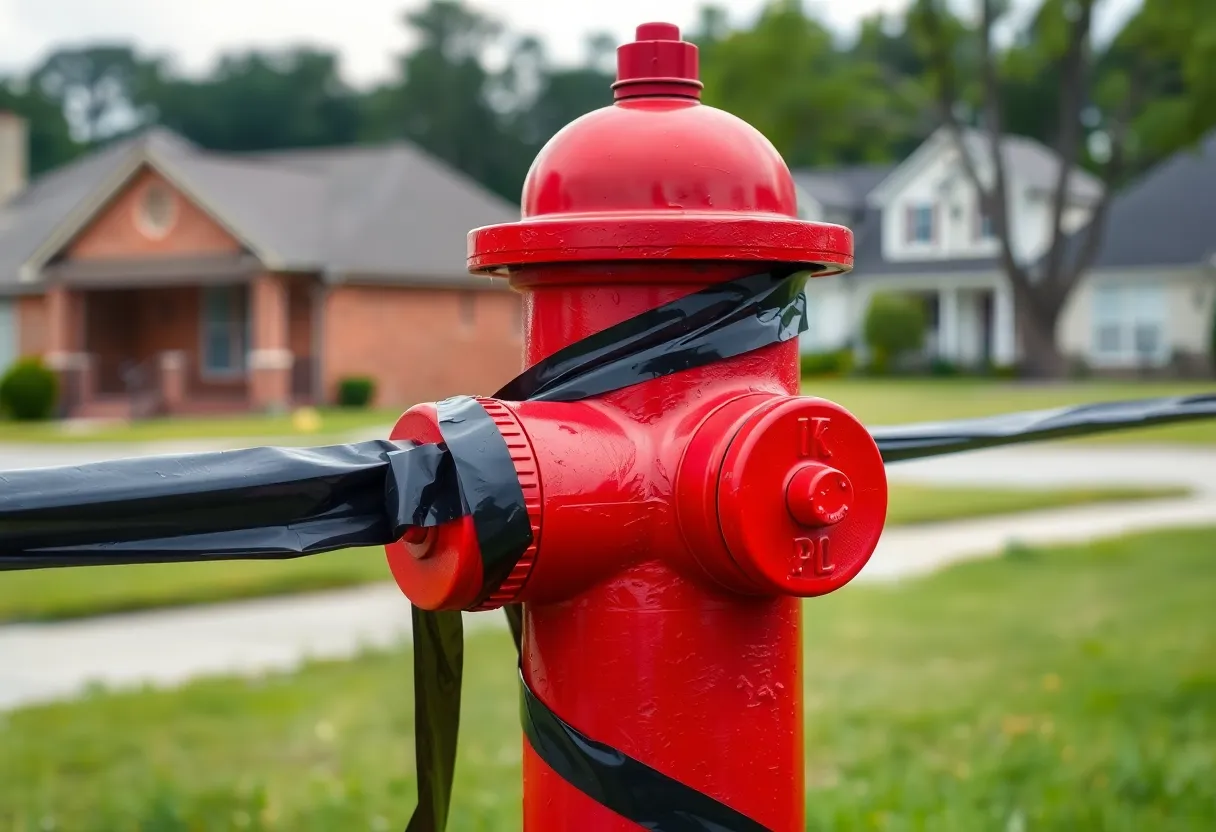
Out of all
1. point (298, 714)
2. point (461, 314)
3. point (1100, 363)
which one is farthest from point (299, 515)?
point (1100, 363)

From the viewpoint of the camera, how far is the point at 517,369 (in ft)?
102

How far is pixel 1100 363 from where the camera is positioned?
120 feet

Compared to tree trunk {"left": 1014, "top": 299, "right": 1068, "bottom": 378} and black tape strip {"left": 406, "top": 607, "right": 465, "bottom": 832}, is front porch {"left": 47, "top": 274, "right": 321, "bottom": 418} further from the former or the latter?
black tape strip {"left": 406, "top": 607, "right": 465, "bottom": 832}

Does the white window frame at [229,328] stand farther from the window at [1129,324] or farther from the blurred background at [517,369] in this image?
the window at [1129,324]

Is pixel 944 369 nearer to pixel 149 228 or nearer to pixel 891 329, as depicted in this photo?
pixel 891 329

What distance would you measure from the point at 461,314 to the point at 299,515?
3050 centimetres

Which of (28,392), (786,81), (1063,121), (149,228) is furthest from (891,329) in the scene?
(28,392)

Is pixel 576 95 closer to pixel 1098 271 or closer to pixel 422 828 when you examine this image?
pixel 1098 271

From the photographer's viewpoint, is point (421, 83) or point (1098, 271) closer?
point (1098, 271)

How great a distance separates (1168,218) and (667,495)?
129ft

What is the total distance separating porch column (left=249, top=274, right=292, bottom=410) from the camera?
93.0 ft

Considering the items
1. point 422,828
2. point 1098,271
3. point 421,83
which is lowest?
point 422,828

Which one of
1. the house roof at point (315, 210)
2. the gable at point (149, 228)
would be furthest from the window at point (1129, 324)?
the gable at point (149, 228)

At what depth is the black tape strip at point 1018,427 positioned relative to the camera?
209cm
